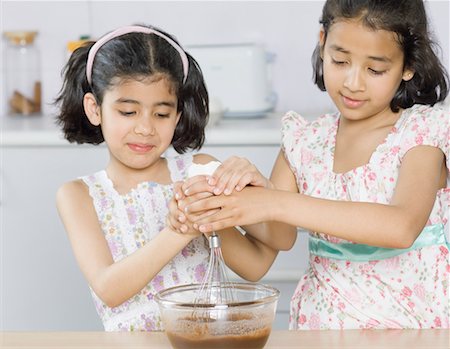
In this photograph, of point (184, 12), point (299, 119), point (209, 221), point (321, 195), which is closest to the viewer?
point (209, 221)

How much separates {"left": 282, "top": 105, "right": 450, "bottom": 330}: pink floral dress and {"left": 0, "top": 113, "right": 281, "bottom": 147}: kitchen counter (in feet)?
2.54

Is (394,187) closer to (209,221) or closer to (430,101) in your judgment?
(430,101)

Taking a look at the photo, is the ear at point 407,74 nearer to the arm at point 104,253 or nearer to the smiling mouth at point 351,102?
the smiling mouth at point 351,102

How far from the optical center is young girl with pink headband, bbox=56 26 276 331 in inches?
62.0

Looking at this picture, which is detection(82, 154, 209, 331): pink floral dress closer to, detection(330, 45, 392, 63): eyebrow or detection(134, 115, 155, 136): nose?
detection(134, 115, 155, 136): nose

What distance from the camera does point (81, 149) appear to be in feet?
8.40

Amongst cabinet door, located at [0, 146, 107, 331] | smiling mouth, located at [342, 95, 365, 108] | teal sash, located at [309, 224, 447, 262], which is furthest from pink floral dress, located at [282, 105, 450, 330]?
cabinet door, located at [0, 146, 107, 331]

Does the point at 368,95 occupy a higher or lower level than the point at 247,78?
higher

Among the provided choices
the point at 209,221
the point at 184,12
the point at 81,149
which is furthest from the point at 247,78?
the point at 209,221

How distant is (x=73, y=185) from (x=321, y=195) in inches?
18.3

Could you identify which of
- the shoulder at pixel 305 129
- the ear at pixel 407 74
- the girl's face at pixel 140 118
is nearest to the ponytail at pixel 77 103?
the girl's face at pixel 140 118

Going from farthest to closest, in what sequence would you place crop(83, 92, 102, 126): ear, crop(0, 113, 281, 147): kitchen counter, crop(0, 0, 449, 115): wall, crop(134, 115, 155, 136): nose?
crop(0, 0, 449, 115): wall, crop(0, 113, 281, 147): kitchen counter, crop(83, 92, 102, 126): ear, crop(134, 115, 155, 136): nose

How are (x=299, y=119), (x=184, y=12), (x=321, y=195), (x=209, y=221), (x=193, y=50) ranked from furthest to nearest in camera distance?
(x=184, y=12)
(x=193, y=50)
(x=299, y=119)
(x=321, y=195)
(x=209, y=221)

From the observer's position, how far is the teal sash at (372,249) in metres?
1.61
